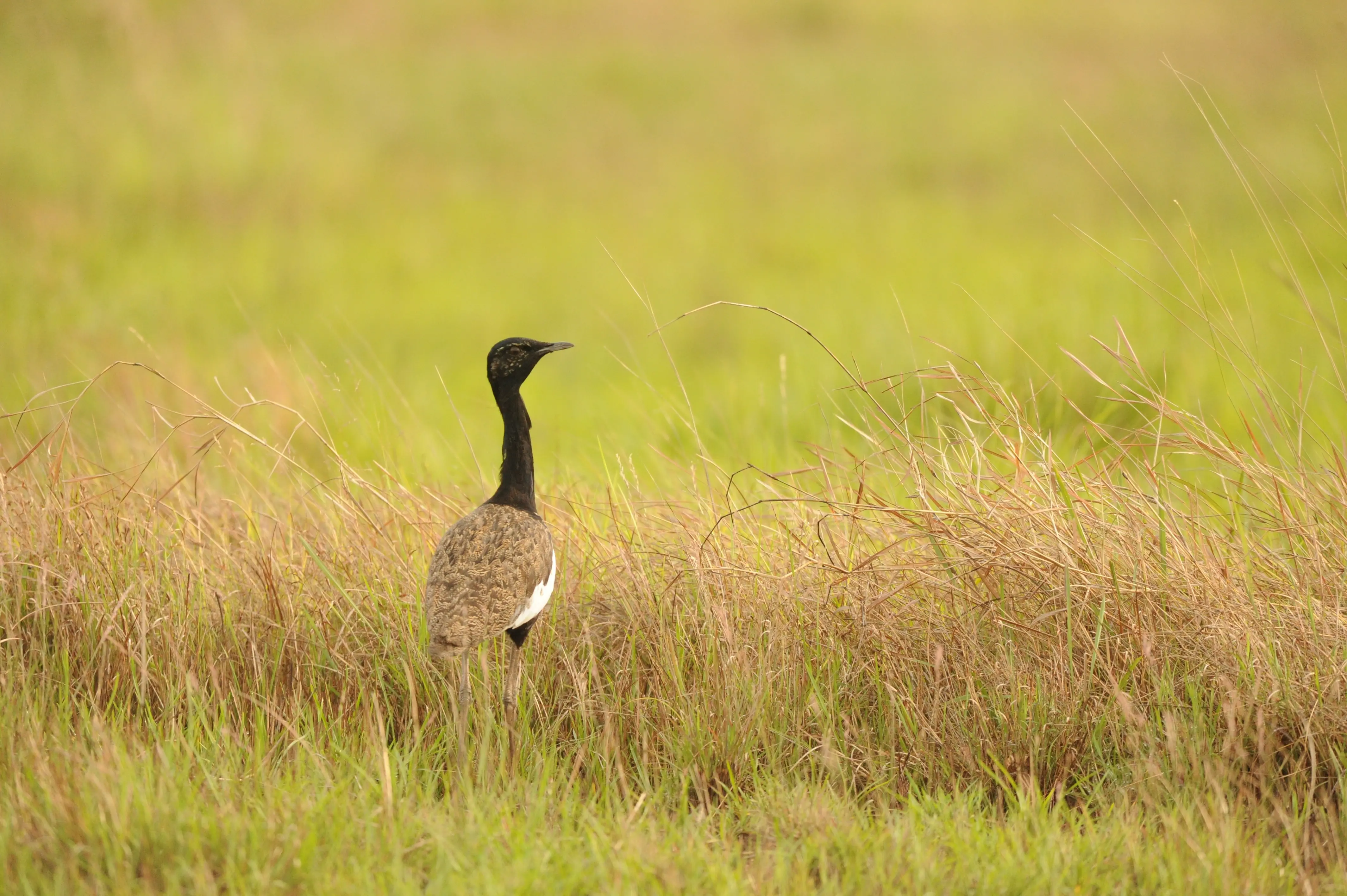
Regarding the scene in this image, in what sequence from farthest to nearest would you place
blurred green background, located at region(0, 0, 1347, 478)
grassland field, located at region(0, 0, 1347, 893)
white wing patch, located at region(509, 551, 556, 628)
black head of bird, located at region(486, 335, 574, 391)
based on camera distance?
blurred green background, located at region(0, 0, 1347, 478) < black head of bird, located at region(486, 335, 574, 391) < white wing patch, located at region(509, 551, 556, 628) < grassland field, located at region(0, 0, 1347, 893)

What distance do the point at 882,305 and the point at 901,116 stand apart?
7.96 metres

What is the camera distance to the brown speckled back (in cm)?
297

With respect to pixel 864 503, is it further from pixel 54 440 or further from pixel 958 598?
pixel 54 440

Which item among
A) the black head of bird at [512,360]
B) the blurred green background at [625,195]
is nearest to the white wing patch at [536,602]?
the black head of bird at [512,360]

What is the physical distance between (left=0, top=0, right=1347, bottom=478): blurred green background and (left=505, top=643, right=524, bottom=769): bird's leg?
115cm

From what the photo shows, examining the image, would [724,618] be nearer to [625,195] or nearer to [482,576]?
[482,576]

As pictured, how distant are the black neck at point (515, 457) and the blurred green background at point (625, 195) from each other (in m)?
0.66

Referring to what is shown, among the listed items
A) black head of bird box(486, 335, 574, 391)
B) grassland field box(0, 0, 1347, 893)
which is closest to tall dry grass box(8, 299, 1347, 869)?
grassland field box(0, 0, 1347, 893)

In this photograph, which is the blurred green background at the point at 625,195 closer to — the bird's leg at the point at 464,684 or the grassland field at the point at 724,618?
the grassland field at the point at 724,618

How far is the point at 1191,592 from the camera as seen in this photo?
3127 mm

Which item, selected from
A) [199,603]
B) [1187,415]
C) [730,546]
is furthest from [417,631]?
[1187,415]

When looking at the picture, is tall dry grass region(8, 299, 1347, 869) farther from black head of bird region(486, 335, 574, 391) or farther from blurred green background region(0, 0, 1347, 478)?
blurred green background region(0, 0, 1347, 478)

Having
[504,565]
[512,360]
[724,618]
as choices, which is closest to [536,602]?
[504,565]

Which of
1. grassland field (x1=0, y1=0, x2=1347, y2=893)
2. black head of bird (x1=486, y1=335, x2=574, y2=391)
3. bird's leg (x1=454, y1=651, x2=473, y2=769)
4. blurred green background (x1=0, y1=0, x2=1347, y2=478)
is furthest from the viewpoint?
blurred green background (x1=0, y1=0, x2=1347, y2=478)
